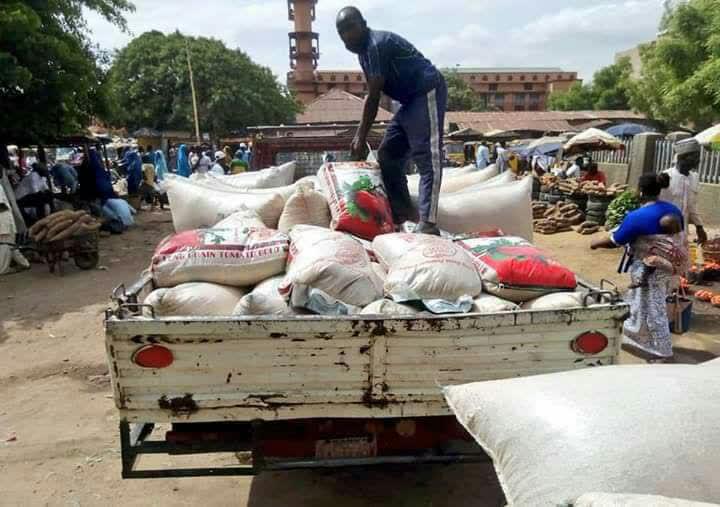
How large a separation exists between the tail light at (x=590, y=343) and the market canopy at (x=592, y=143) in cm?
1367

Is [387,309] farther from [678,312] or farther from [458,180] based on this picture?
[678,312]

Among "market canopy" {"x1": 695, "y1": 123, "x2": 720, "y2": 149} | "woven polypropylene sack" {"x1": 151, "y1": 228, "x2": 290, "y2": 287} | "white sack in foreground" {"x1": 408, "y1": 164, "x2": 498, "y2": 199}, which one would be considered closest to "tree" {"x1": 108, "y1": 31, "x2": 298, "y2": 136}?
"market canopy" {"x1": 695, "y1": 123, "x2": 720, "y2": 149}

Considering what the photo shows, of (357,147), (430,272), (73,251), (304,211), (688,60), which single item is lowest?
(73,251)

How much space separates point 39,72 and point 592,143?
13.3m

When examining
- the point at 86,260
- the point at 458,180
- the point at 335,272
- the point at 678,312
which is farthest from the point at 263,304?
the point at 86,260

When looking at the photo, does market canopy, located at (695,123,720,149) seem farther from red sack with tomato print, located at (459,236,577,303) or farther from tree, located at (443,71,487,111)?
tree, located at (443,71,487,111)

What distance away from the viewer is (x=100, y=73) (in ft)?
37.6

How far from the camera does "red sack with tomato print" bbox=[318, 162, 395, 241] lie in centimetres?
311

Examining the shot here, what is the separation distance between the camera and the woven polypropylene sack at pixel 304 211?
10.5 ft

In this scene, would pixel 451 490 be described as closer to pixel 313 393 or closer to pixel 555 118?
pixel 313 393

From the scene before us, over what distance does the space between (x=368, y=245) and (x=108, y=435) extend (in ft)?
6.30

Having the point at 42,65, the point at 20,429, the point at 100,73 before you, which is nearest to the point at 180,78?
the point at 100,73

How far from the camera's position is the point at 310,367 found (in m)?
2.05

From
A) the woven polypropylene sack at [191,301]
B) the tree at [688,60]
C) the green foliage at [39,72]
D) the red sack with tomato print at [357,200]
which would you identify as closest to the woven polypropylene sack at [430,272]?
the red sack with tomato print at [357,200]
